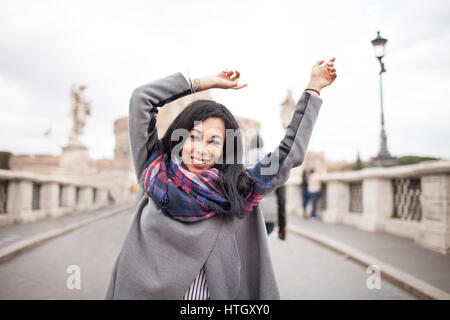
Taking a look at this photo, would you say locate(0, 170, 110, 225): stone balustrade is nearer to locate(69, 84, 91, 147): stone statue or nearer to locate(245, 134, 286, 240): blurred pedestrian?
locate(69, 84, 91, 147): stone statue

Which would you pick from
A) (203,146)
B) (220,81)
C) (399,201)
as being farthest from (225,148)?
(399,201)

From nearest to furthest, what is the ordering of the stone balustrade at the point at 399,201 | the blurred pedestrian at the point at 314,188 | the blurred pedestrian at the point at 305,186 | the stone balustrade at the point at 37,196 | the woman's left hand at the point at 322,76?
the woman's left hand at the point at 322,76
the stone balustrade at the point at 399,201
the stone balustrade at the point at 37,196
the blurred pedestrian at the point at 314,188
the blurred pedestrian at the point at 305,186

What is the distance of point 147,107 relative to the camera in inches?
60.1

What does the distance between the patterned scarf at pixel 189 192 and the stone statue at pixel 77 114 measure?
16044 mm

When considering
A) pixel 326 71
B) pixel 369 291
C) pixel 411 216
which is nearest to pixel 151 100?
pixel 326 71

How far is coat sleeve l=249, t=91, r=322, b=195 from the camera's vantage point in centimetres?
145

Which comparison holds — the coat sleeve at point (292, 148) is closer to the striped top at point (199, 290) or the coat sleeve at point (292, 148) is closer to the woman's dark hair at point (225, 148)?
the woman's dark hair at point (225, 148)

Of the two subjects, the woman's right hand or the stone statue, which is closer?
the woman's right hand

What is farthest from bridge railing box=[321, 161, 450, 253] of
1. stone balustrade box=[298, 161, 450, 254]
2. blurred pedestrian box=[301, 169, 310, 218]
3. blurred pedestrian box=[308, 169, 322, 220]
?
blurred pedestrian box=[301, 169, 310, 218]

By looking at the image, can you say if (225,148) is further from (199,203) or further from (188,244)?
(188,244)

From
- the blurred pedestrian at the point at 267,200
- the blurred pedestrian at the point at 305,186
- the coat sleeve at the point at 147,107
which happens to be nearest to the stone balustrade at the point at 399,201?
the blurred pedestrian at the point at 305,186

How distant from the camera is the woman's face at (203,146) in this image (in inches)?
63.8
